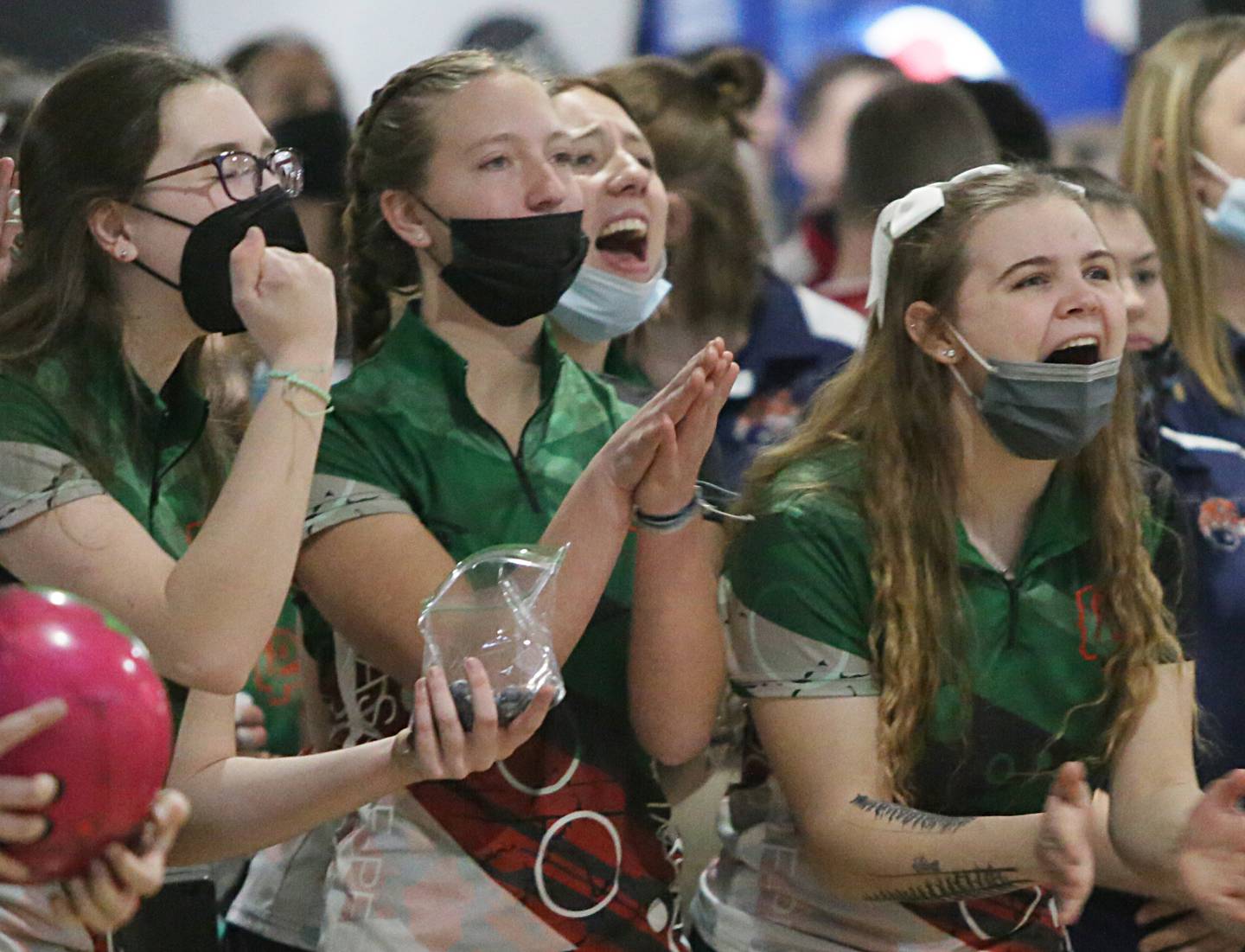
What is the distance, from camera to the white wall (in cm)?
660

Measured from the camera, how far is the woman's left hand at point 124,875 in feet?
5.91

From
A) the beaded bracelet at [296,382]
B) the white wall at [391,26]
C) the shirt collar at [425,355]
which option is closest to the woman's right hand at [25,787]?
the beaded bracelet at [296,382]

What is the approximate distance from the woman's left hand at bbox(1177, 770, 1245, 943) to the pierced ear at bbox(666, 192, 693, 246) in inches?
78.1

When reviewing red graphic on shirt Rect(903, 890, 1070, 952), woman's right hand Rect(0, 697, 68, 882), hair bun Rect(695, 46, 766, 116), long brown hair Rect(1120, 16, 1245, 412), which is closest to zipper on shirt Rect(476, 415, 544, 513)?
red graphic on shirt Rect(903, 890, 1070, 952)

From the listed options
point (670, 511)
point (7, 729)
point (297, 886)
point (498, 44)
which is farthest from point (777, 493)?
point (498, 44)

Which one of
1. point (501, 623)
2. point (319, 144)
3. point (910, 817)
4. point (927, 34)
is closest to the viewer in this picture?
point (501, 623)

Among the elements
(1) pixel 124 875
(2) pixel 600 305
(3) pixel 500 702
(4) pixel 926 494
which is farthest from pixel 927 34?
(1) pixel 124 875

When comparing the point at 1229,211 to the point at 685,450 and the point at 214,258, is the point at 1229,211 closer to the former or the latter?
the point at 685,450

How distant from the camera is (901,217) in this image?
2842 millimetres

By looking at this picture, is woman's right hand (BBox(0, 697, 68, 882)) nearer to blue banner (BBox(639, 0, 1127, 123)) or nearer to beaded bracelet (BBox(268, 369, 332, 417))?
beaded bracelet (BBox(268, 369, 332, 417))

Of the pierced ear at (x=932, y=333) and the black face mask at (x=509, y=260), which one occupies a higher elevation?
Answer: the black face mask at (x=509, y=260)

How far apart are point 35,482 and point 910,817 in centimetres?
119

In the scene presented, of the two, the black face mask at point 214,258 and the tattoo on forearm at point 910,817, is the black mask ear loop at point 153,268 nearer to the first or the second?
the black face mask at point 214,258

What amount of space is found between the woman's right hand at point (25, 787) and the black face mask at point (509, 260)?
119 centimetres
